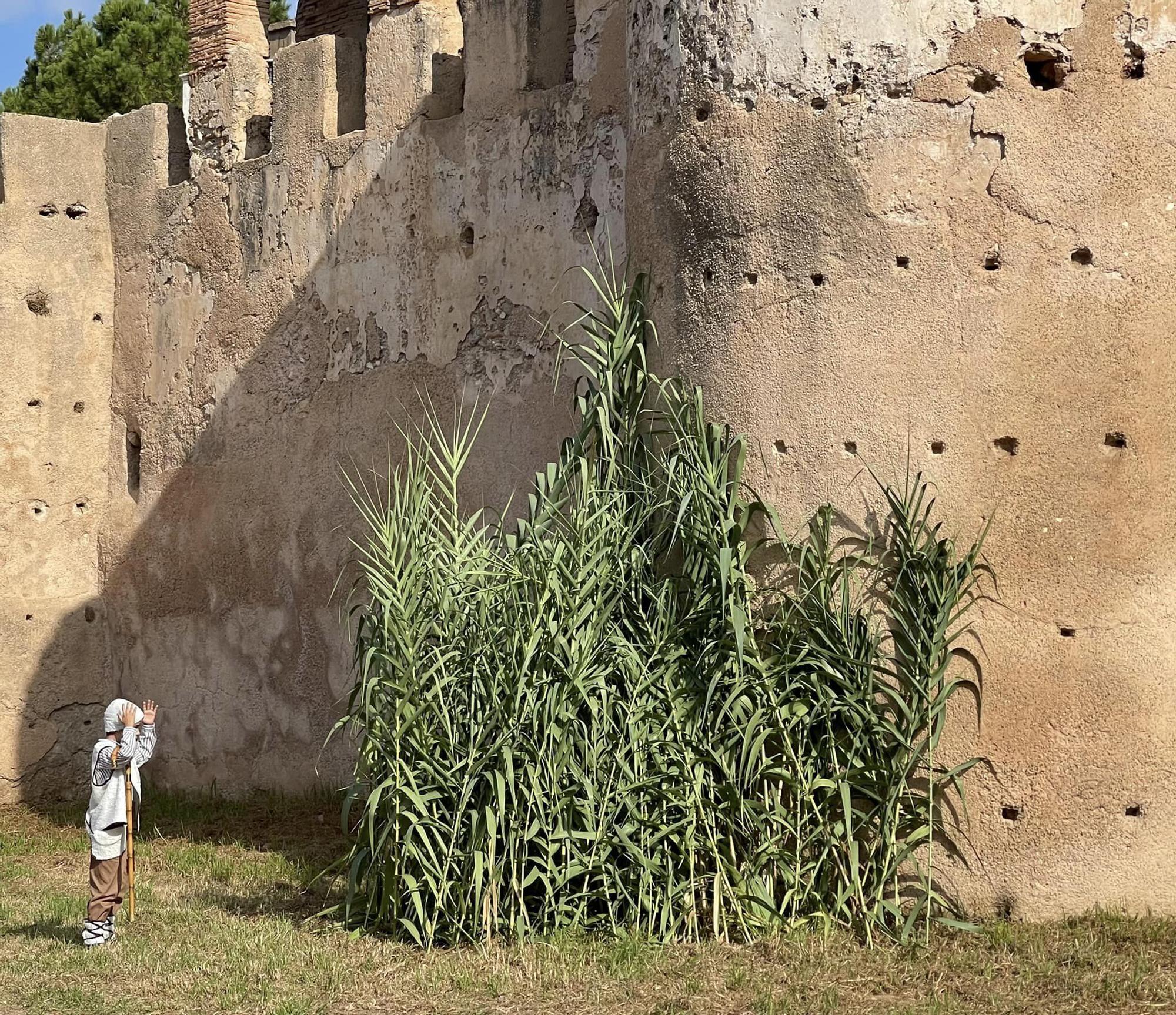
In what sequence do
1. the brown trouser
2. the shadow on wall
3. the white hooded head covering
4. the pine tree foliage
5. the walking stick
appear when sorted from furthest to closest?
the pine tree foliage → the shadow on wall → the white hooded head covering → the walking stick → the brown trouser

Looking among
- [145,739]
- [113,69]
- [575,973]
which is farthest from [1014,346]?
[113,69]

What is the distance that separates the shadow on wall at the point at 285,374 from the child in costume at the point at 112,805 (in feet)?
7.55

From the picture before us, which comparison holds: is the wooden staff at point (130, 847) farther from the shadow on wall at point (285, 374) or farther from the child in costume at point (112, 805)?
the shadow on wall at point (285, 374)

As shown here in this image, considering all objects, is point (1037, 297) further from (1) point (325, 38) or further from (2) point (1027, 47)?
(1) point (325, 38)

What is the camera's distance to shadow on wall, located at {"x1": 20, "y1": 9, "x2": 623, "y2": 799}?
8273mm

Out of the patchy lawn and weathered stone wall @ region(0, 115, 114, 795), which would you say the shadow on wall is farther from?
the patchy lawn

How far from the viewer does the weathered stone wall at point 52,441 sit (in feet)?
33.8

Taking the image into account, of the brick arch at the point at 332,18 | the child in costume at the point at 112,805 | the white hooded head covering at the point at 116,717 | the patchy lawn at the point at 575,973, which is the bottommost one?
the patchy lawn at the point at 575,973

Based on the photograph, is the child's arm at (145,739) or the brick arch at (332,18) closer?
the child's arm at (145,739)

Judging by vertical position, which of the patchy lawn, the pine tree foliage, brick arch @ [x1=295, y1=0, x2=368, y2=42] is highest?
the pine tree foliage

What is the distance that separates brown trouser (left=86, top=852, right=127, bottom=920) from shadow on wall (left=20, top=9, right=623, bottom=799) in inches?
100

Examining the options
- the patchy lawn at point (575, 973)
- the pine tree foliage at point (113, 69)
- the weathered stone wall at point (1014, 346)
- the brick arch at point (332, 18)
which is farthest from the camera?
the pine tree foliage at point (113, 69)

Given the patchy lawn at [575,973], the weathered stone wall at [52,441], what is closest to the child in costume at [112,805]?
the patchy lawn at [575,973]

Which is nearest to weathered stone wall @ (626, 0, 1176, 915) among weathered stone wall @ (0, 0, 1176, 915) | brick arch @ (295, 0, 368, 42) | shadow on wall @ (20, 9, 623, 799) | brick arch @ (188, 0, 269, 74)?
weathered stone wall @ (0, 0, 1176, 915)
